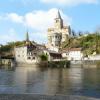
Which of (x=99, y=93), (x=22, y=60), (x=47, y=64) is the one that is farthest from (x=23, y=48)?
(x=99, y=93)

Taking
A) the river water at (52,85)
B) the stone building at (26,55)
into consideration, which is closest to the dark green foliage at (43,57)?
the stone building at (26,55)

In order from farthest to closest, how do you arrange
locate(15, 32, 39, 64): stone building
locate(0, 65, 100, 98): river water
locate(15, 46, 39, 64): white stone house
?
locate(15, 46, 39, 64): white stone house < locate(15, 32, 39, 64): stone building < locate(0, 65, 100, 98): river water

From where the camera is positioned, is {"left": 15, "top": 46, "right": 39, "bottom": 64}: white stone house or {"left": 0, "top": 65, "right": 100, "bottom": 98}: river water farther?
{"left": 15, "top": 46, "right": 39, "bottom": 64}: white stone house

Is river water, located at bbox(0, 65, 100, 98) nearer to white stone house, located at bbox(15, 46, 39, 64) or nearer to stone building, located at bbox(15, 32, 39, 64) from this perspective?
stone building, located at bbox(15, 32, 39, 64)

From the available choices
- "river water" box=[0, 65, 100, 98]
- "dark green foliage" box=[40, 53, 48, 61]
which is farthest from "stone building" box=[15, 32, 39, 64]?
"river water" box=[0, 65, 100, 98]

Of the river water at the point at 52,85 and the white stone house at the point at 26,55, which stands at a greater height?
the white stone house at the point at 26,55

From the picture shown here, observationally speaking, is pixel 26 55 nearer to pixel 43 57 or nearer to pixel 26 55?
pixel 26 55

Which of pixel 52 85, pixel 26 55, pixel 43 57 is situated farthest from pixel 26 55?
pixel 52 85

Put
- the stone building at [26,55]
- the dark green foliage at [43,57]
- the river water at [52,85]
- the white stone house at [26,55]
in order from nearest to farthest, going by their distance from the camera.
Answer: the river water at [52,85], the dark green foliage at [43,57], the stone building at [26,55], the white stone house at [26,55]

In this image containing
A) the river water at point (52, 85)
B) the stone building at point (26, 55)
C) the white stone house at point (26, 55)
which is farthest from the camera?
the white stone house at point (26, 55)

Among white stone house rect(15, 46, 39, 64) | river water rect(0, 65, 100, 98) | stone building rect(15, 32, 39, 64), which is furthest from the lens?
white stone house rect(15, 46, 39, 64)

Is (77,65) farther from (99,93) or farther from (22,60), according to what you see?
(99,93)

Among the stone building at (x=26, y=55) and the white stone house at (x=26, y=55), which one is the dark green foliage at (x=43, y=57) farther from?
the white stone house at (x=26, y=55)

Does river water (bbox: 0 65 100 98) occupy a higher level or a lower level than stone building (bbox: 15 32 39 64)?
lower
